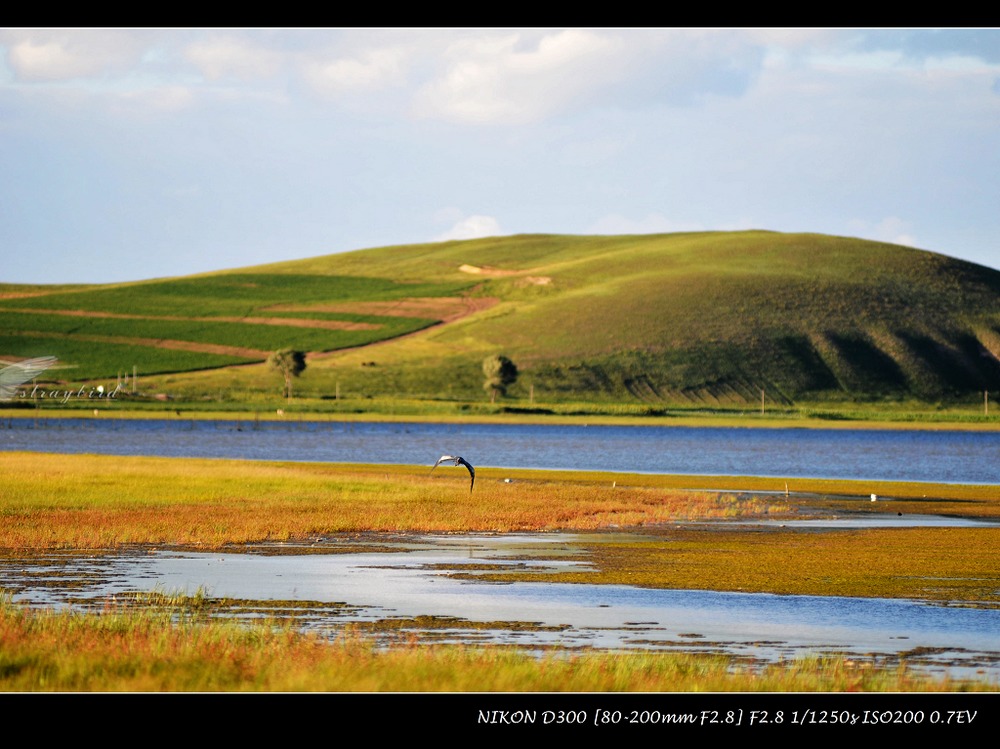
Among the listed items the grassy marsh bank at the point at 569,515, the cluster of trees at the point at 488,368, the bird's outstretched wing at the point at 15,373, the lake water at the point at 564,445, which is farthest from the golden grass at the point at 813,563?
the cluster of trees at the point at 488,368

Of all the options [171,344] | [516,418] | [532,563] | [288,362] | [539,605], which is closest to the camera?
[539,605]

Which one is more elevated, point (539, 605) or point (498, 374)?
point (498, 374)

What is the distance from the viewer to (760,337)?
19012cm

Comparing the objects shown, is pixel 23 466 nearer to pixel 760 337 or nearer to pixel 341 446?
pixel 341 446

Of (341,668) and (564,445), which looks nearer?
(341,668)

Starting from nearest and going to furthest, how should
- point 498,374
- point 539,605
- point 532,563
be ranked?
1. point 539,605
2. point 532,563
3. point 498,374

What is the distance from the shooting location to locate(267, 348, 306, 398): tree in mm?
169625

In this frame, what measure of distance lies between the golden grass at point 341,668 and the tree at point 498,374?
148594 mm

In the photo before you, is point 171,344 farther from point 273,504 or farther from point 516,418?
point 273,504

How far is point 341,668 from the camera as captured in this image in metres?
15.5

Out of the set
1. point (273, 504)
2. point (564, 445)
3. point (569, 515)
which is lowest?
point (564, 445)

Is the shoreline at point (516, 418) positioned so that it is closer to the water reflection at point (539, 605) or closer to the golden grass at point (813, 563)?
the golden grass at point (813, 563)

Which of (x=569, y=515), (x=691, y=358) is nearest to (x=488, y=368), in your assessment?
(x=691, y=358)

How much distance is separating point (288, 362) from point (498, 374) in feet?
87.3
